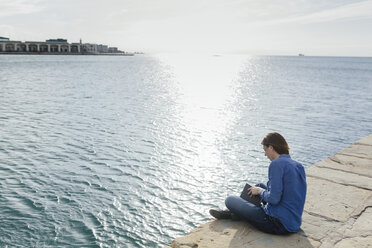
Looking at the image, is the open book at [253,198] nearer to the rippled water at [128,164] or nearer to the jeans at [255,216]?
the jeans at [255,216]

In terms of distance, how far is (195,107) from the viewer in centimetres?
2942

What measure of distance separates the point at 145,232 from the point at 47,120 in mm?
14876

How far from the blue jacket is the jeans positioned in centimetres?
10

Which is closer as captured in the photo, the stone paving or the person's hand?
the stone paving

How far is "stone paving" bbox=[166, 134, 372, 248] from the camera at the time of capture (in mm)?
4578

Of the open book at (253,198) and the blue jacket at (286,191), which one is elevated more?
the blue jacket at (286,191)

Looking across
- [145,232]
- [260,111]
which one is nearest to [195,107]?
[260,111]

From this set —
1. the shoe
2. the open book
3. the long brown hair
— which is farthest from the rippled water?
the long brown hair

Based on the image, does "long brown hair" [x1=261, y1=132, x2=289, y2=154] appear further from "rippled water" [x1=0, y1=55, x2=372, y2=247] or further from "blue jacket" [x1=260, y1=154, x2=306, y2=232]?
"rippled water" [x1=0, y1=55, x2=372, y2=247]

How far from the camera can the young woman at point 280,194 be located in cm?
438

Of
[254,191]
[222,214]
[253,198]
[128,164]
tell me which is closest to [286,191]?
[254,191]

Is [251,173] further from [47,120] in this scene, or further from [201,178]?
[47,120]

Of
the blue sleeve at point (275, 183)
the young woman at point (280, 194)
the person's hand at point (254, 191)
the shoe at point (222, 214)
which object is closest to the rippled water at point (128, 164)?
the shoe at point (222, 214)

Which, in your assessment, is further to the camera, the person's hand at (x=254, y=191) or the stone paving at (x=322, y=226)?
the person's hand at (x=254, y=191)
